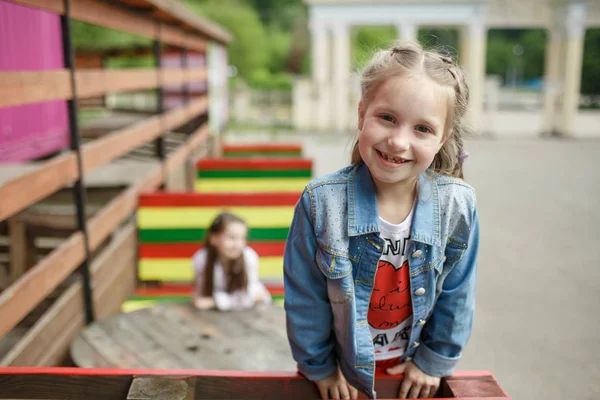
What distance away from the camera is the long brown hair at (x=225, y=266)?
3422 mm

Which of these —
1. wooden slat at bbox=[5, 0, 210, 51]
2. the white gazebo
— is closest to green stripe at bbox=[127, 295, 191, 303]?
wooden slat at bbox=[5, 0, 210, 51]

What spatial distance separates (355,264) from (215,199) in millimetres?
2848

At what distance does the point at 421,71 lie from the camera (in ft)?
4.84

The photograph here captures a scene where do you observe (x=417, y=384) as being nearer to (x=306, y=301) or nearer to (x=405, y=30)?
(x=306, y=301)

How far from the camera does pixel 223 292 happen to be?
11.4 feet

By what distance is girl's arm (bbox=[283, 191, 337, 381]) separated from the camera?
1582 millimetres

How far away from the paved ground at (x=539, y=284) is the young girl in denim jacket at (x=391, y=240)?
416mm

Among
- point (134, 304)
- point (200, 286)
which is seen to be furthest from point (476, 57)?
point (200, 286)

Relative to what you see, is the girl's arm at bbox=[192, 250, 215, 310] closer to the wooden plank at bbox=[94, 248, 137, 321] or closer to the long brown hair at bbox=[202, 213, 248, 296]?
the long brown hair at bbox=[202, 213, 248, 296]

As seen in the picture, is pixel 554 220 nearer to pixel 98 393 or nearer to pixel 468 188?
pixel 468 188

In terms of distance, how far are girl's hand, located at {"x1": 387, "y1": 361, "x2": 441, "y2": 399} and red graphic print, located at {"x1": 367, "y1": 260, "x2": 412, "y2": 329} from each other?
142mm

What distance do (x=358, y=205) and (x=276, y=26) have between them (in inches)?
1808

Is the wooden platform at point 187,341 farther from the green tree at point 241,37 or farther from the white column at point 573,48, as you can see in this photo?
Result: the green tree at point 241,37

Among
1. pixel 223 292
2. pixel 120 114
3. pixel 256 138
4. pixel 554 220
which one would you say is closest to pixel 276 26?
pixel 256 138
